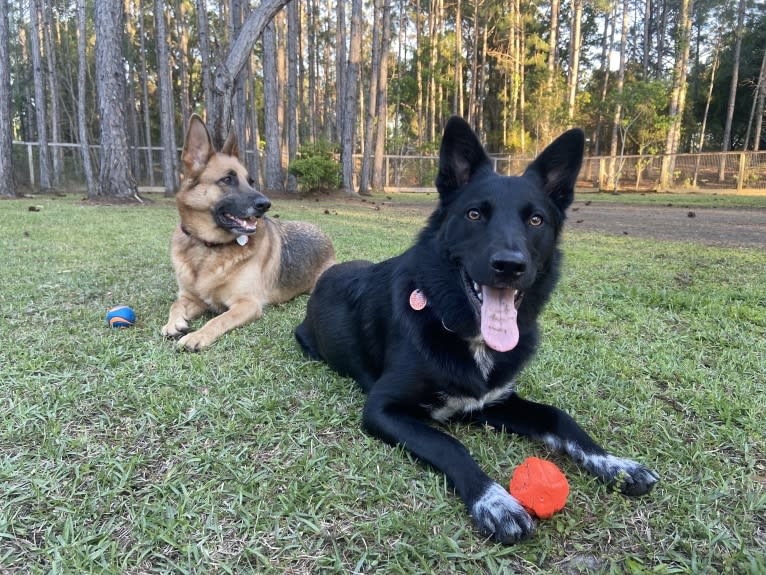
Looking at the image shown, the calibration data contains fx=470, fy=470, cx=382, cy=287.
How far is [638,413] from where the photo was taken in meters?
2.45

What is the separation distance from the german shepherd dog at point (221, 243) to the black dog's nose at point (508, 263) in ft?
7.88

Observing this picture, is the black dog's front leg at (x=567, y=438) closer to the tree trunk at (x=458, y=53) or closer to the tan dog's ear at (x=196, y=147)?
the tan dog's ear at (x=196, y=147)

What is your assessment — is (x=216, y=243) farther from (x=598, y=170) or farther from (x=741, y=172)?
(x=598, y=170)

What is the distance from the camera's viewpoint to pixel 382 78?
23062mm

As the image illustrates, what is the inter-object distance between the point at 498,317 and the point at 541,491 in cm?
83

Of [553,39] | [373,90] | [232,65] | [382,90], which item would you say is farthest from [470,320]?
[553,39]

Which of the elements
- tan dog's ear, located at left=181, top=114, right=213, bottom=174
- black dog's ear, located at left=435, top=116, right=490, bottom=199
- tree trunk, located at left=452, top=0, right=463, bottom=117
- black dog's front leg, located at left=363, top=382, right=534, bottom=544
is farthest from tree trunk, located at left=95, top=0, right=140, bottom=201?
tree trunk, located at left=452, top=0, right=463, bottom=117

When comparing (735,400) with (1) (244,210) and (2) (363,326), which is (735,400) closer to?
(2) (363,326)

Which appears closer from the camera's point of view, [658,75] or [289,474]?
[289,474]

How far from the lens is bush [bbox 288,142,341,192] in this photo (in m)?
18.8

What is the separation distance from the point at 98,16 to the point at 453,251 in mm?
13893

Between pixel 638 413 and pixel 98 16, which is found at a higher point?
pixel 98 16

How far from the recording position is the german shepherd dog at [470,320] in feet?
6.58

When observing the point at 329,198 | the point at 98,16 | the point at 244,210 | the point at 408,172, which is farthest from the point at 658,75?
the point at 244,210
